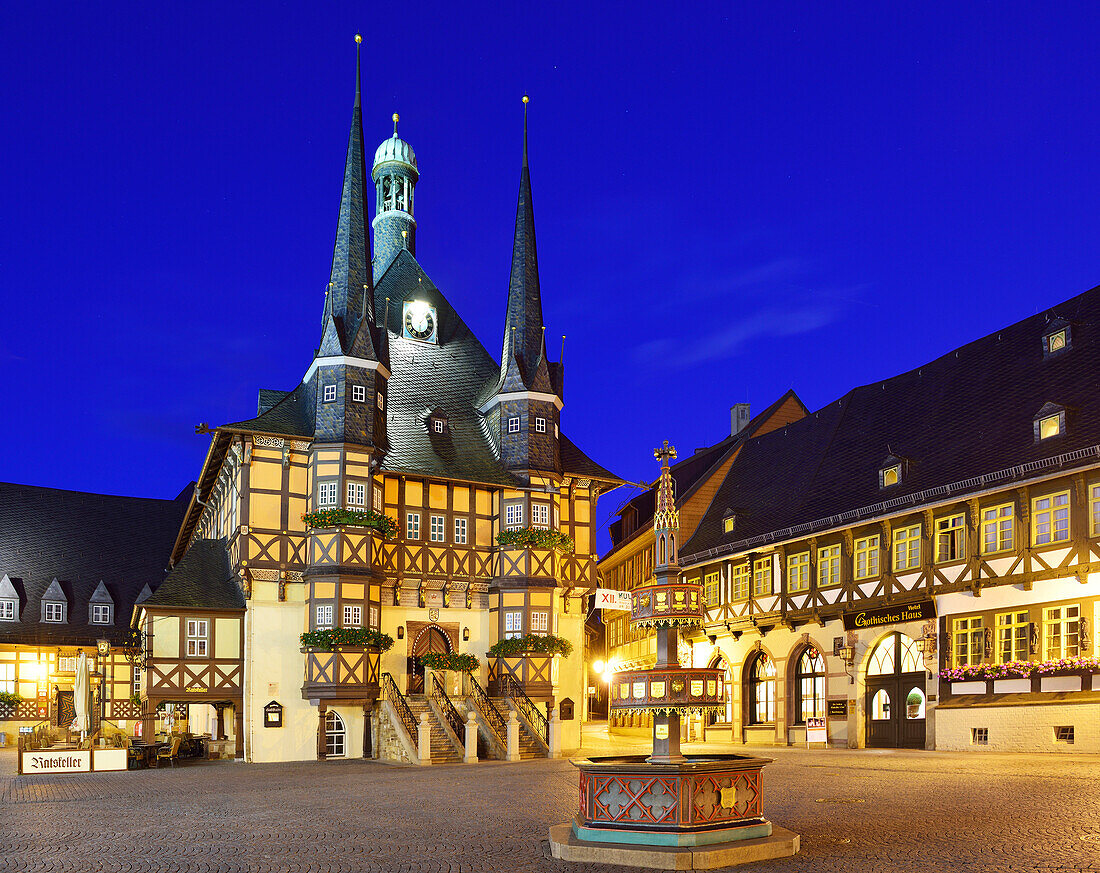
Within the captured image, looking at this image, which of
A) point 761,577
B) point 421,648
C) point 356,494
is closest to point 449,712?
point 421,648

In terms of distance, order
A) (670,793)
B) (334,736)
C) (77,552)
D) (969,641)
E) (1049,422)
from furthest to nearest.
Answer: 1. (77,552)
2. (334,736)
3. (969,641)
4. (1049,422)
5. (670,793)

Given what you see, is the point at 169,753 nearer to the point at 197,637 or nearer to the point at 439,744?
the point at 197,637

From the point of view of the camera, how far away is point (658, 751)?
12.9 m

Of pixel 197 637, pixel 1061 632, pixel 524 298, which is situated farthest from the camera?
pixel 524 298

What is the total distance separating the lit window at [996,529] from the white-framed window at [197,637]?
71.9 feet

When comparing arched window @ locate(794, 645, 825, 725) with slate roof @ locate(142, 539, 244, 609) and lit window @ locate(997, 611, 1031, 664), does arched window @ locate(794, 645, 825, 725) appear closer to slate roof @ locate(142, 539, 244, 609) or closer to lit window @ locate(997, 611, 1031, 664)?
lit window @ locate(997, 611, 1031, 664)

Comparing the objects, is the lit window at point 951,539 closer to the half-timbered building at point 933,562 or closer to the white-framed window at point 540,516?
the half-timbered building at point 933,562

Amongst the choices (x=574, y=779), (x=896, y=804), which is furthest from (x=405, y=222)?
(x=896, y=804)

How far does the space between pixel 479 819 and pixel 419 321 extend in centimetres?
2804

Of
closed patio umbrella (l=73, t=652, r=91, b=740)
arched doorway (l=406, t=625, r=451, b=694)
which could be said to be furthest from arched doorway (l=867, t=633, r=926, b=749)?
closed patio umbrella (l=73, t=652, r=91, b=740)

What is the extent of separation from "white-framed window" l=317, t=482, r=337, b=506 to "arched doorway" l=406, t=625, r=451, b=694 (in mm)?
5353

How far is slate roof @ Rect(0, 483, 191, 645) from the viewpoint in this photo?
5134 cm

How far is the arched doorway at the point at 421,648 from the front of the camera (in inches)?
1449

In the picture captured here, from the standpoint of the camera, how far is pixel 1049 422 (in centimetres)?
2702
